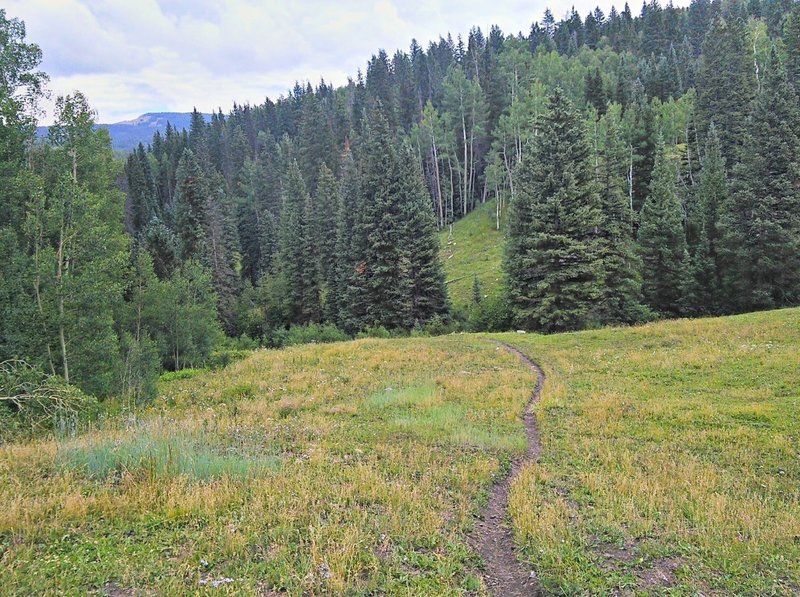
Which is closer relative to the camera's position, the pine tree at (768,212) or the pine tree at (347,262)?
the pine tree at (768,212)

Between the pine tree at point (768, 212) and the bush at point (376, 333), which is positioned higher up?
the pine tree at point (768, 212)

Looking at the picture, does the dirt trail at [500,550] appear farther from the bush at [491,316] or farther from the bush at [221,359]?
the bush at [491,316]

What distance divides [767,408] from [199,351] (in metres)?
27.0

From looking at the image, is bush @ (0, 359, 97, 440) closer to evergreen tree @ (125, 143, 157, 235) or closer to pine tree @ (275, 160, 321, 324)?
pine tree @ (275, 160, 321, 324)

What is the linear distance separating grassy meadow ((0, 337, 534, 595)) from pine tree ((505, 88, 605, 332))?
22.0 metres

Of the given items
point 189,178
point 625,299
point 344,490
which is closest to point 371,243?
point 625,299

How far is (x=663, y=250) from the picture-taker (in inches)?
1481

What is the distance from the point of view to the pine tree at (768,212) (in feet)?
112

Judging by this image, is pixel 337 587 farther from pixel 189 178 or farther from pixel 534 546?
pixel 189 178

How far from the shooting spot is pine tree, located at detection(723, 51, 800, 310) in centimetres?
3416

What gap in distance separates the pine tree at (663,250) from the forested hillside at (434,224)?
17cm

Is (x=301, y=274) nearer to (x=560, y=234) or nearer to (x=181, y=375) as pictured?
(x=560, y=234)

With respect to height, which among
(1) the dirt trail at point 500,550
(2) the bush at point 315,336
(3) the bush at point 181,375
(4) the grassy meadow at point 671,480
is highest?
(1) the dirt trail at point 500,550

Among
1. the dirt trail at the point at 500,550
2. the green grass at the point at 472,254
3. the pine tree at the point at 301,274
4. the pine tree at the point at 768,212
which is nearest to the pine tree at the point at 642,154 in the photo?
the pine tree at the point at 768,212
